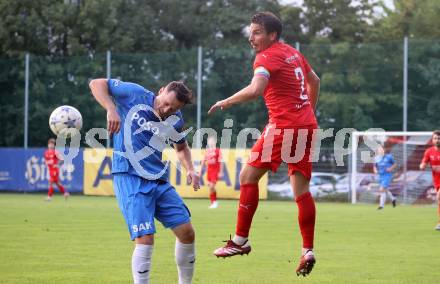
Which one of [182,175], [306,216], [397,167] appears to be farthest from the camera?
[182,175]

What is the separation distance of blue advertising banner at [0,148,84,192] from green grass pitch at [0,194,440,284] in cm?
1471

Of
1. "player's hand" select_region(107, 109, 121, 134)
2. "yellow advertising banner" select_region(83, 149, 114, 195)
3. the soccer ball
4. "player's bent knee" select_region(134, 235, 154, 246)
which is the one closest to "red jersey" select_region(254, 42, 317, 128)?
"player's hand" select_region(107, 109, 121, 134)

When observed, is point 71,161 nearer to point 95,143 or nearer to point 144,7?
point 95,143

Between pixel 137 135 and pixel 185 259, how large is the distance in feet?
4.36

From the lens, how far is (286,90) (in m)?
8.97

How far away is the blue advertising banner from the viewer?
35625mm

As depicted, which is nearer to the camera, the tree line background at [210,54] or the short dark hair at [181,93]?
the short dark hair at [181,93]

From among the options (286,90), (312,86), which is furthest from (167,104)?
(312,86)

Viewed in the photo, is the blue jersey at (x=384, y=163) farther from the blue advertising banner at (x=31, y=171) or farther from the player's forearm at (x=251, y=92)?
the player's forearm at (x=251, y=92)

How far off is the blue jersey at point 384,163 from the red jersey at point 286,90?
21.1 meters

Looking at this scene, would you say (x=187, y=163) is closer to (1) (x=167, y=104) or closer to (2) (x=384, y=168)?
(1) (x=167, y=104)

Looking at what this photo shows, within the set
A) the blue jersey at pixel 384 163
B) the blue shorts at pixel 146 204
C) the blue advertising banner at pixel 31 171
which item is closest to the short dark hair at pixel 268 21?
the blue shorts at pixel 146 204

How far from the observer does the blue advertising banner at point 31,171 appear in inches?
1403

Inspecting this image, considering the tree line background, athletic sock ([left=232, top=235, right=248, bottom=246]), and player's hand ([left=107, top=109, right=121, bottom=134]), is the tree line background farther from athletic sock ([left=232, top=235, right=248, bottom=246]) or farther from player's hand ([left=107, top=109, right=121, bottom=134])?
player's hand ([left=107, top=109, right=121, bottom=134])
